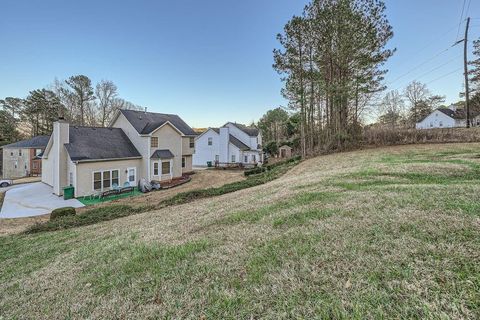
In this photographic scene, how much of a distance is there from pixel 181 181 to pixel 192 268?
17256 millimetres

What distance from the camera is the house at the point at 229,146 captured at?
30.5 meters

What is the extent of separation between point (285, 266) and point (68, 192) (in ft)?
55.7

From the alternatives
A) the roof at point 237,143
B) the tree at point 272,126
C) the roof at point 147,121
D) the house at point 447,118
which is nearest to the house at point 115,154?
the roof at point 147,121

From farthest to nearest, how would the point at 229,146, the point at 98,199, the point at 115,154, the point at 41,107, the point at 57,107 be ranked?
the point at 41,107 < the point at 57,107 < the point at 229,146 < the point at 115,154 < the point at 98,199

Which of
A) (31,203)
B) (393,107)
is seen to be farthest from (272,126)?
(31,203)

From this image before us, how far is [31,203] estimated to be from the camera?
13750 millimetres

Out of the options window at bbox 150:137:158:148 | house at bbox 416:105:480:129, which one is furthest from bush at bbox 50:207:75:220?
house at bbox 416:105:480:129

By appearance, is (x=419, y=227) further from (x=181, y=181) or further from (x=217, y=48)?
(x=217, y=48)

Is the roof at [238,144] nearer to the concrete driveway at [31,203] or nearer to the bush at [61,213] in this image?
the concrete driveway at [31,203]

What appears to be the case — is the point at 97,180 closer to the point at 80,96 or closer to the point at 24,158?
the point at 24,158

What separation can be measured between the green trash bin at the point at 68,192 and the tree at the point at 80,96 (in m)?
25.5

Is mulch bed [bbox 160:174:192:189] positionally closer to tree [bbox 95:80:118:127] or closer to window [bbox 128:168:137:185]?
window [bbox 128:168:137:185]

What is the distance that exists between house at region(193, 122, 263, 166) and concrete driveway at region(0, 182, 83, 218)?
18.7 m

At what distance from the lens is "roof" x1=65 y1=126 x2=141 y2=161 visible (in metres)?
15.3
